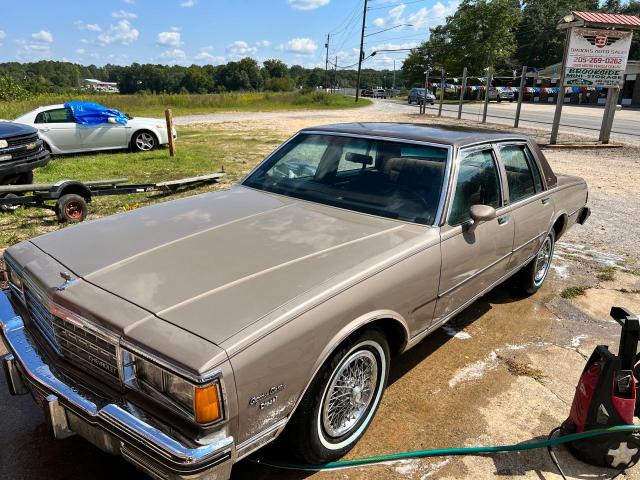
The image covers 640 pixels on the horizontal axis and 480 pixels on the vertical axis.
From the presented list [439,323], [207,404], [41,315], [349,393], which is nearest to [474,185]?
[439,323]

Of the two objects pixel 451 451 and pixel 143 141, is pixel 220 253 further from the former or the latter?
pixel 143 141

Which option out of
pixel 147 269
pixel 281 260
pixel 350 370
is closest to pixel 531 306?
pixel 350 370

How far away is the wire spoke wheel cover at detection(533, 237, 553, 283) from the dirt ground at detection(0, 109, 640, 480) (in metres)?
0.18

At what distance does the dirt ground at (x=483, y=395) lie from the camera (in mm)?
2549

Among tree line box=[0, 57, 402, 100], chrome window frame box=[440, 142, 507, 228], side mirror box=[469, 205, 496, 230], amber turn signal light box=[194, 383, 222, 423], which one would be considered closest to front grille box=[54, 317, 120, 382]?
amber turn signal light box=[194, 383, 222, 423]

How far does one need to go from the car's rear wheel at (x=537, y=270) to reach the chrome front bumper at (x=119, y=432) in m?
3.62

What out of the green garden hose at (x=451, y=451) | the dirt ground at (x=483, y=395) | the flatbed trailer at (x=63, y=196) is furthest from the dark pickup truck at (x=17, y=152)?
the green garden hose at (x=451, y=451)

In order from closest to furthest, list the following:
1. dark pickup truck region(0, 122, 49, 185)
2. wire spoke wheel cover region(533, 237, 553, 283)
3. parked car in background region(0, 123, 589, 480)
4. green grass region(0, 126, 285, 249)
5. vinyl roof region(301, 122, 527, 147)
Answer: parked car in background region(0, 123, 589, 480)
vinyl roof region(301, 122, 527, 147)
wire spoke wheel cover region(533, 237, 553, 283)
dark pickup truck region(0, 122, 49, 185)
green grass region(0, 126, 285, 249)

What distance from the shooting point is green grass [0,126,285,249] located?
22.8 feet

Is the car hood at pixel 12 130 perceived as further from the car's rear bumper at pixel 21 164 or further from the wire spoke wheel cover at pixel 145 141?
the wire spoke wheel cover at pixel 145 141

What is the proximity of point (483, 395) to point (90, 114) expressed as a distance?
1272cm

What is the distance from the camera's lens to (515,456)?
269 centimetres

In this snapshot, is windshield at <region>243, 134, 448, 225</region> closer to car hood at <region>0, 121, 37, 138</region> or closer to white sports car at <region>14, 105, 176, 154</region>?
car hood at <region>0, 121, 37, 138</region>

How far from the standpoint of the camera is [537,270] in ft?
15.6
